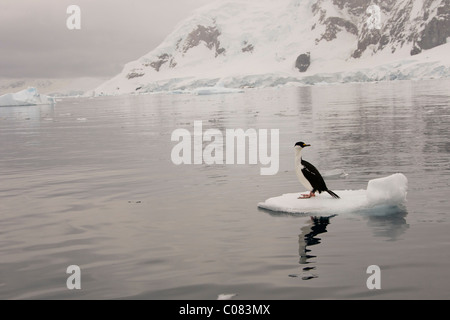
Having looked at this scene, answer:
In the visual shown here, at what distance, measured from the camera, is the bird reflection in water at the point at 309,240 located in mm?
8309

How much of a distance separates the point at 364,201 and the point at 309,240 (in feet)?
7.88

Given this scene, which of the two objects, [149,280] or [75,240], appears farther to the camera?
[75,240]

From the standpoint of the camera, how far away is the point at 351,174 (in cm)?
1658

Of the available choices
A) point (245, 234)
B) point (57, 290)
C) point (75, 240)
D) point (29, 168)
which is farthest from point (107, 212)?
point (29, 168)

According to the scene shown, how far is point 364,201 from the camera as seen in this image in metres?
11.7

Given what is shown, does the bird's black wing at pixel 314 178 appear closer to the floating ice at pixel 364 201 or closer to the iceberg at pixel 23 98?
the floating ice at pixel 364 201

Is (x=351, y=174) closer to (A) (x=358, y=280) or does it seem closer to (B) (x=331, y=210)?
(B) (x=331, y=210)

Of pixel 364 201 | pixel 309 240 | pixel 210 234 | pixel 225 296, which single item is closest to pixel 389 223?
pixel 364 201

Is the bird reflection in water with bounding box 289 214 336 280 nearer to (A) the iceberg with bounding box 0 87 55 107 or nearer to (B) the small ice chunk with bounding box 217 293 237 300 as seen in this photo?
(B) the small ice chunk with bounding box 217 293 237 300

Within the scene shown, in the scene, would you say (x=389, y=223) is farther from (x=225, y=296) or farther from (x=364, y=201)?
(x=225, y=296)

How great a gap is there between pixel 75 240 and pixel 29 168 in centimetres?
1154

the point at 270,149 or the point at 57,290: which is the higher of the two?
the point at 270,149

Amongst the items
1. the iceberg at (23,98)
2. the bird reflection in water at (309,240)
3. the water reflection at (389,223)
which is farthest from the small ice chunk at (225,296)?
the iceberg at (23,98)

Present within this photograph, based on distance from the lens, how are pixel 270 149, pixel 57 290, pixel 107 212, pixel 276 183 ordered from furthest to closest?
pixel 270 149 → pixel 276 183 → pixel 107 212 → pixel 57 290
